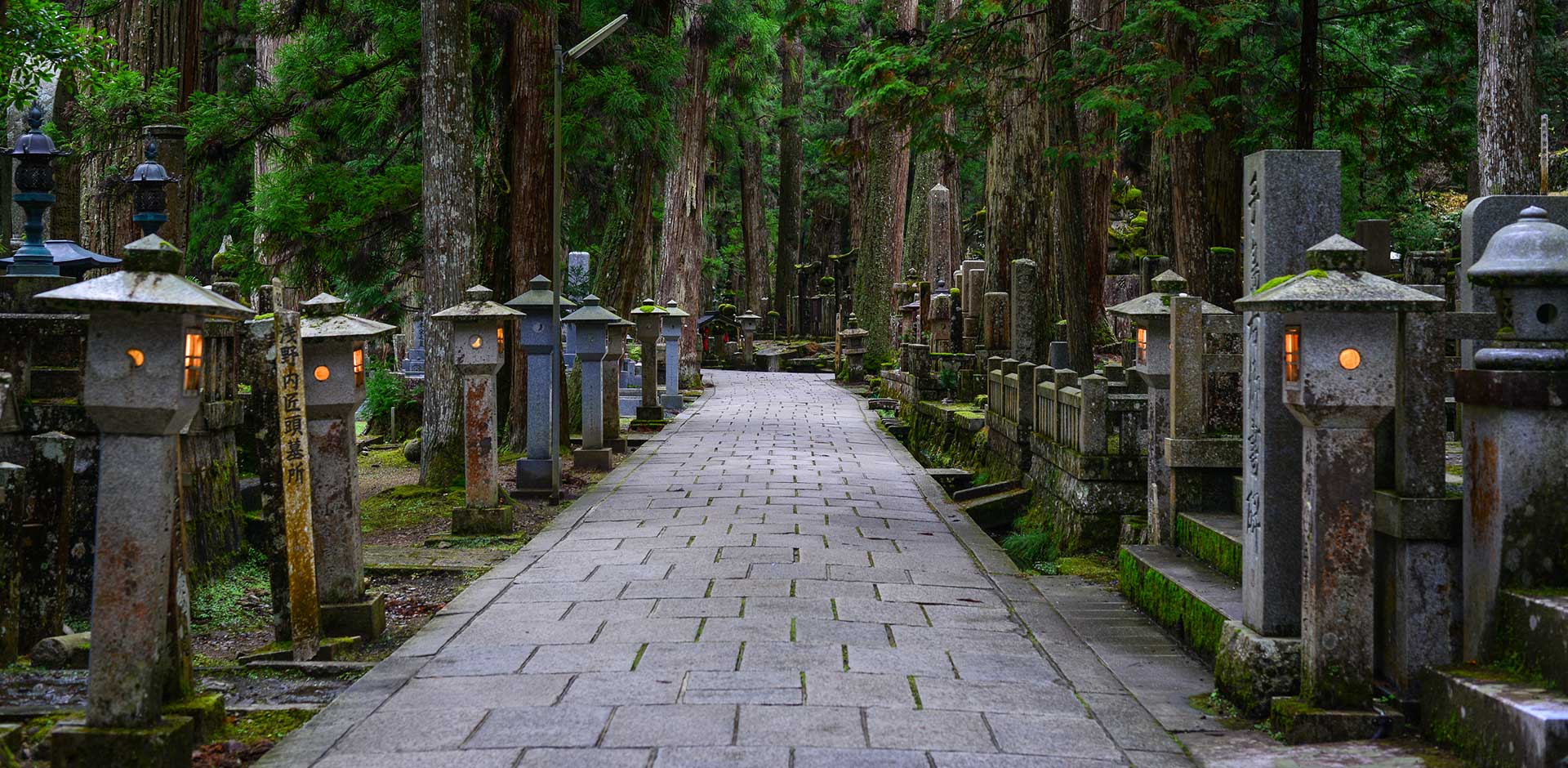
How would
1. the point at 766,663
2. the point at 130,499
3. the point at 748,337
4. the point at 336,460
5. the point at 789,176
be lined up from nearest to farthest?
the point at 130,499 < the point at 766,663 < the point at 336,460 < the point at 748,337 < the point at 789,176

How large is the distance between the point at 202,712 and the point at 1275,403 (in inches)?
174

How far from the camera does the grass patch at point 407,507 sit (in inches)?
411

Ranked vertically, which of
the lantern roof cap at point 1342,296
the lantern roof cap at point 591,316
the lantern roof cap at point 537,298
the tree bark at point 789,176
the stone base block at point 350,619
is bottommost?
the stone base block at point 350,619

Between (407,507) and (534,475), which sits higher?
(534,475)

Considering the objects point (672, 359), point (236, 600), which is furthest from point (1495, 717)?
point (672, 359)

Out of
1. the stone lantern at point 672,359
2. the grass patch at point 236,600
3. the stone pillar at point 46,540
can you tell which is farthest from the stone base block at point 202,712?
the stone lantern at point 672,359

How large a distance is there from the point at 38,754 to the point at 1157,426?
6337 mm

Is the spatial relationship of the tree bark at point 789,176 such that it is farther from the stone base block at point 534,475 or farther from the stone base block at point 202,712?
the stone base block at point 202,712

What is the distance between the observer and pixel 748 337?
3891 cm

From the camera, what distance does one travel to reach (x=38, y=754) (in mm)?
4254

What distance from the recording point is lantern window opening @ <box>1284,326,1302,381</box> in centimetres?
462

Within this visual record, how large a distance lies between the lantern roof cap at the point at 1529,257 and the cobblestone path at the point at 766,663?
2075 millimetres

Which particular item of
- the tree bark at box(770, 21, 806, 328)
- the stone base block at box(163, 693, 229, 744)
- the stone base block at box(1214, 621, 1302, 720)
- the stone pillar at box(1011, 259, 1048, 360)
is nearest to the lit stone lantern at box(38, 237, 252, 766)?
the stone base block at box(163, 693, 229, 744)

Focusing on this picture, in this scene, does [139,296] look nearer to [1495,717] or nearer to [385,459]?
[1495,717]
